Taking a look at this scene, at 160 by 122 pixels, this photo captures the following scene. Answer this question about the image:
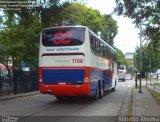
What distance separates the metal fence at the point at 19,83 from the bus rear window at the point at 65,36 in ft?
22.8

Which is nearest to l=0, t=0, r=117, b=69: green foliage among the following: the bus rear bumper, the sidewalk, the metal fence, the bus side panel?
the metal fence

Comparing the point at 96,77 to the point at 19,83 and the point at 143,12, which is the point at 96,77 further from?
the point at 19,83

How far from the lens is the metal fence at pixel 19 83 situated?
27.4 meters

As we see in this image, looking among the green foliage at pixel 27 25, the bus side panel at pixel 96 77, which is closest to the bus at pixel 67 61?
the bus side panel at pixel 96 77

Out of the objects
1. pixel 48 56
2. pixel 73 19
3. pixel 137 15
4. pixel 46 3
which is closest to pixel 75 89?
pixel 48 56

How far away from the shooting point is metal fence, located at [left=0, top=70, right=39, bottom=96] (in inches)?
1080

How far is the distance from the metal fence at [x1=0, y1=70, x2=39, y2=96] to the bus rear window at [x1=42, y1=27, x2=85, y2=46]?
274 inches

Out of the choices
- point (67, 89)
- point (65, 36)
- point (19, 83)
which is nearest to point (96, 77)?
point (67, 89)

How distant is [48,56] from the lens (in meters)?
21.1

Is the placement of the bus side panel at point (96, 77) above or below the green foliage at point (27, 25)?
below

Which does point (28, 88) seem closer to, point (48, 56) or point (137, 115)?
point (48, 56)

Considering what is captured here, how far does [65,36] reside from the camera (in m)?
21.0

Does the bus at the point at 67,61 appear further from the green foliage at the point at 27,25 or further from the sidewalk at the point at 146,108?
the green foliage at the point at 27,25

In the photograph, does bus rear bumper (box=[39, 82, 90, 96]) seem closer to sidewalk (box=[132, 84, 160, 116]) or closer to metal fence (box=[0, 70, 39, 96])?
sidewalk (box=[132, 84, 160, 116])
